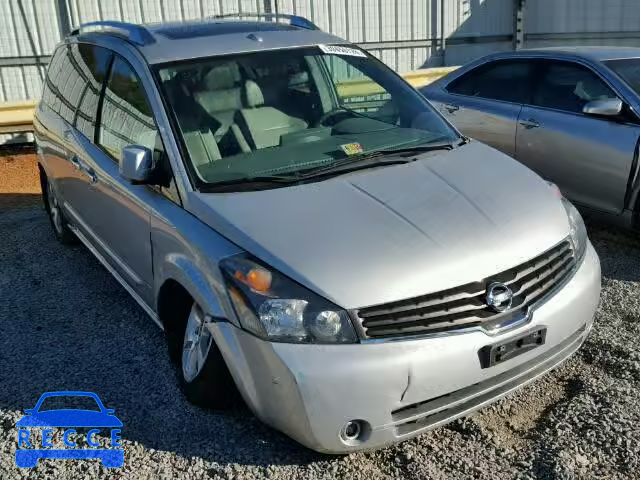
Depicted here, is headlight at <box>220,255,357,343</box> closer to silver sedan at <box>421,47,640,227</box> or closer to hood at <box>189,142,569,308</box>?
hood at <box>189,142,569,308</box>

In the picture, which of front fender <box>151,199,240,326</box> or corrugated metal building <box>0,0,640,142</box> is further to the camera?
corrugated metal building <box>0,0,640,142</box>

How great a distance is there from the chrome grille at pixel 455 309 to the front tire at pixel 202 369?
801 millimetres

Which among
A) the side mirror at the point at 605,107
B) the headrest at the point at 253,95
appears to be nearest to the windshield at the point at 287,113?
the headrest at the point at 253,95

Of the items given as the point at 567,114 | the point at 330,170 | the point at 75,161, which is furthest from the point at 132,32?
the point at 567,114

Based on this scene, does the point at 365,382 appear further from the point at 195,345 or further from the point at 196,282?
A: the point at 195,345

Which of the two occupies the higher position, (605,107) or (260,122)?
(260,122)

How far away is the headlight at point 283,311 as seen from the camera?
2619 mm

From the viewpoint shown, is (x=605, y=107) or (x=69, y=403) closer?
(x=69, y=403)

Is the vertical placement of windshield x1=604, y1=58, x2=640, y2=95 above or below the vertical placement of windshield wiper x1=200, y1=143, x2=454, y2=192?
above

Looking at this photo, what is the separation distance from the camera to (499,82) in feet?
20.9

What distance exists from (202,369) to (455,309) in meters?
1.21

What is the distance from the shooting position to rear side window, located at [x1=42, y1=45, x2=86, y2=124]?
494cm

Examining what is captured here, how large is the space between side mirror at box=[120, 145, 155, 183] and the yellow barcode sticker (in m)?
1.01

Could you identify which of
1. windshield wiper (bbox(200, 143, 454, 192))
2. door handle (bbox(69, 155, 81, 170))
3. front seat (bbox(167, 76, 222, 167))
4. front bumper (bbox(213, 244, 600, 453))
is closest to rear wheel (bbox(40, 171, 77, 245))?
door handle (bbox(69, 155, 81, 170))
